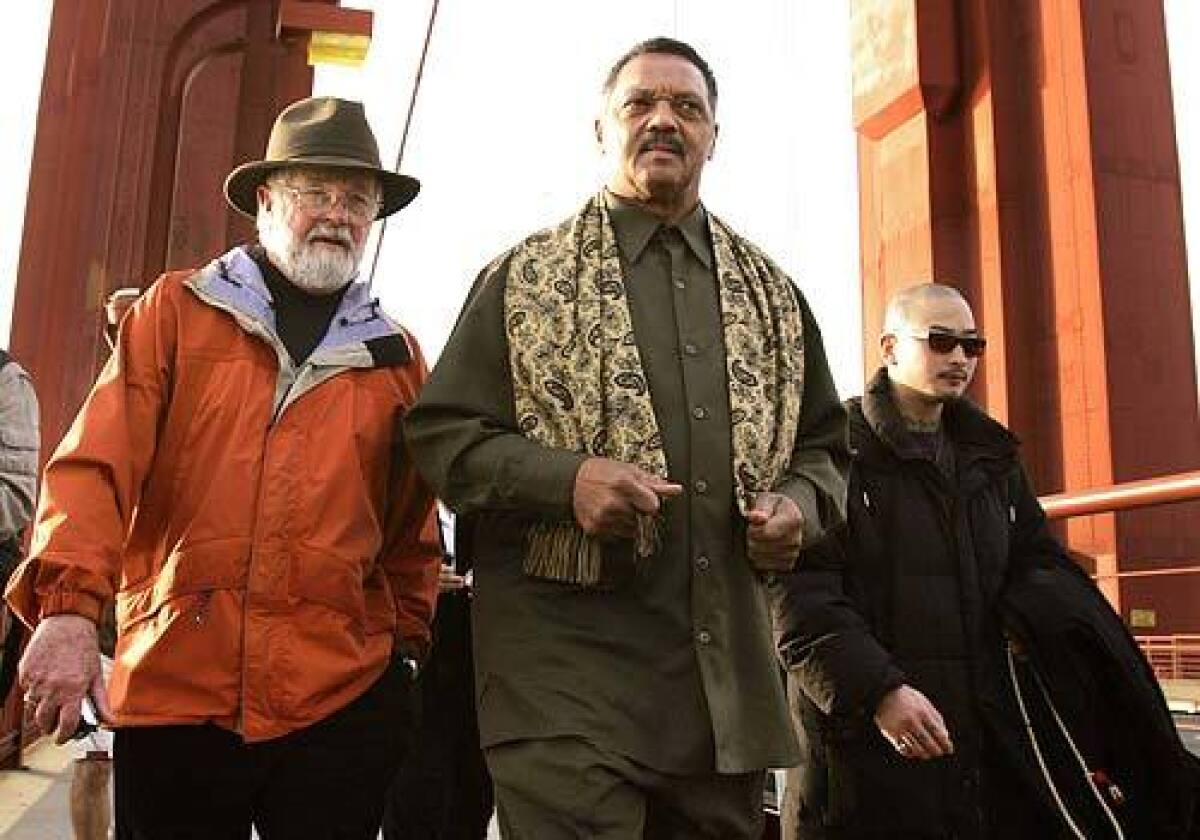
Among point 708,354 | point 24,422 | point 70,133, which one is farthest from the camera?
point 70,133

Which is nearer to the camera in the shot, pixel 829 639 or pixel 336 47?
pixel 829 639

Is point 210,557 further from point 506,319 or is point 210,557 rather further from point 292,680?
point 506,319

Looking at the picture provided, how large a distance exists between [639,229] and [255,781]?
3.43 feet

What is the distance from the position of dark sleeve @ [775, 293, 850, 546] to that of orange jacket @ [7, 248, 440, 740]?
67 centimetres

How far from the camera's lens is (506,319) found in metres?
1.90

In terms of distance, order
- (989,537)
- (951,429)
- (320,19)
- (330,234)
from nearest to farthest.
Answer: (330,234)
(989,537)
(951,429)
(320,19)

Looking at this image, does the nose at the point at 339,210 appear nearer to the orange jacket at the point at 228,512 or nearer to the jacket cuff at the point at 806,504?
the orange jacket at the point at 228,512

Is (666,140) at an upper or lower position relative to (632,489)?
upper

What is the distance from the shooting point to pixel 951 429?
2.73 meters

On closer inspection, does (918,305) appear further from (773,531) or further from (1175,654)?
(1175,654)

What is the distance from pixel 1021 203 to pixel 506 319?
270 inches

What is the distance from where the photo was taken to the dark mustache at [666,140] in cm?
198

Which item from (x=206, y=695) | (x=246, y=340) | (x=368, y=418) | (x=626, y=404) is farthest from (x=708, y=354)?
(x=206, y=695)

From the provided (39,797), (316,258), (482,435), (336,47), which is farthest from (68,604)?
(336,47)
